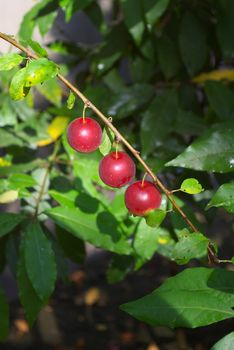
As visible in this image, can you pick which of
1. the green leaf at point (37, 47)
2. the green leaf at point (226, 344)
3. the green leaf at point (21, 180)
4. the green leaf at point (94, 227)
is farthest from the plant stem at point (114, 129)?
the green leaf at point (21, 180)

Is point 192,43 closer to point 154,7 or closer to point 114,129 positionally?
point 154,7

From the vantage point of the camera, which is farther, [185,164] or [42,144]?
[42,144]

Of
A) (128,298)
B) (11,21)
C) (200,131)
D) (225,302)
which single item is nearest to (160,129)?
(200,131)

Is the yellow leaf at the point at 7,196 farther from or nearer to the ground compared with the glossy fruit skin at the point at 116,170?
nearer to the ground

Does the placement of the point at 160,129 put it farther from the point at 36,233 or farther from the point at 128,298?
the point at 128,298

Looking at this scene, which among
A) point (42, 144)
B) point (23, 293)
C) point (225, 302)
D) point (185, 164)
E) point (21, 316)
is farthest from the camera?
point (21, 316)

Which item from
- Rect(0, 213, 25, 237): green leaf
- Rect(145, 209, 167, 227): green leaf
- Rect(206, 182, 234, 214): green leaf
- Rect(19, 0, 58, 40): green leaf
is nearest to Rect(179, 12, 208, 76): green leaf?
Rect(19, 0, 58, 40): green leaf

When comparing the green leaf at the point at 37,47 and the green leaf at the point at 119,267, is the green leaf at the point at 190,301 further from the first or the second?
the green leaf at the point at 119,267
